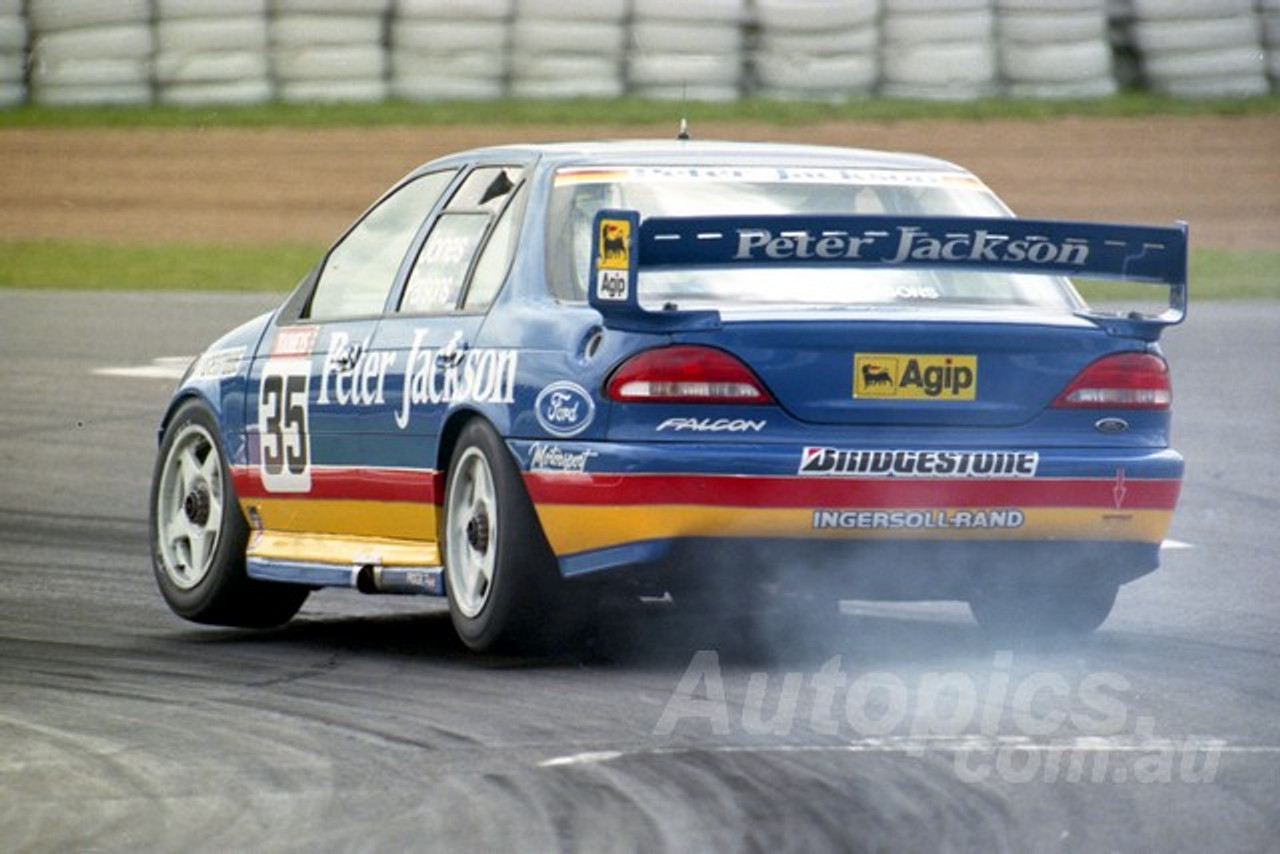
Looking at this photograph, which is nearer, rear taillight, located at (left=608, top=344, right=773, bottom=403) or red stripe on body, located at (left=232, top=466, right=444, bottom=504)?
rear taillight, located at (left=608, top=344, right=773, bottom=403)

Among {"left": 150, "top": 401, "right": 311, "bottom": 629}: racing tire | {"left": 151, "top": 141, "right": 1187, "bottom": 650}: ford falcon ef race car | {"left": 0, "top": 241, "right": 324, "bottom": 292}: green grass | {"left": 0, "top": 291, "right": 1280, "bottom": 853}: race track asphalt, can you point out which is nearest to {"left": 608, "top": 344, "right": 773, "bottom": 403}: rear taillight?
{"left": 151, "top": 141, "right": 1187, "bottom": 650}: ford falcon ef race car

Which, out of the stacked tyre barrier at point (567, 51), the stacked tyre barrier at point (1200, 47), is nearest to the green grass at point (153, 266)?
the stacked tyre barrier at point (567, 51)

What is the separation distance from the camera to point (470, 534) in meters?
8.08

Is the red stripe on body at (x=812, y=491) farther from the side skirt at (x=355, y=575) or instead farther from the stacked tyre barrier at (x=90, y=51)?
the stacked tyre barrier at (x=90, y=51)

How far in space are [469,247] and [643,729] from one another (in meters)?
2.18

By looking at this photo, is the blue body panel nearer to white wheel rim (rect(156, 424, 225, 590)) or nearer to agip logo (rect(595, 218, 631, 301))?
agip logo (rect(595, 218, 631, 301))

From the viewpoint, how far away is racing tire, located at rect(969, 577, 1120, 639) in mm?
8312

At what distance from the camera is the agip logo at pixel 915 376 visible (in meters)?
7.65

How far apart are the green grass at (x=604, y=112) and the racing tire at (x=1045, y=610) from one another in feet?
69.4

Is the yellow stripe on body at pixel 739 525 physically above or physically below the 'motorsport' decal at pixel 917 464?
below

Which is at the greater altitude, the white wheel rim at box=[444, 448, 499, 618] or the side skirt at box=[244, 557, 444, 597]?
the white wheel rim at box=[444, 448, 499, 618]

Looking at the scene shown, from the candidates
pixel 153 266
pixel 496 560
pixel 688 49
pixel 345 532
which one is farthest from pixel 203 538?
pixel 688 49

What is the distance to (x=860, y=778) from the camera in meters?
6.10

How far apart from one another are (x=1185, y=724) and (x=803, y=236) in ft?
5.13
